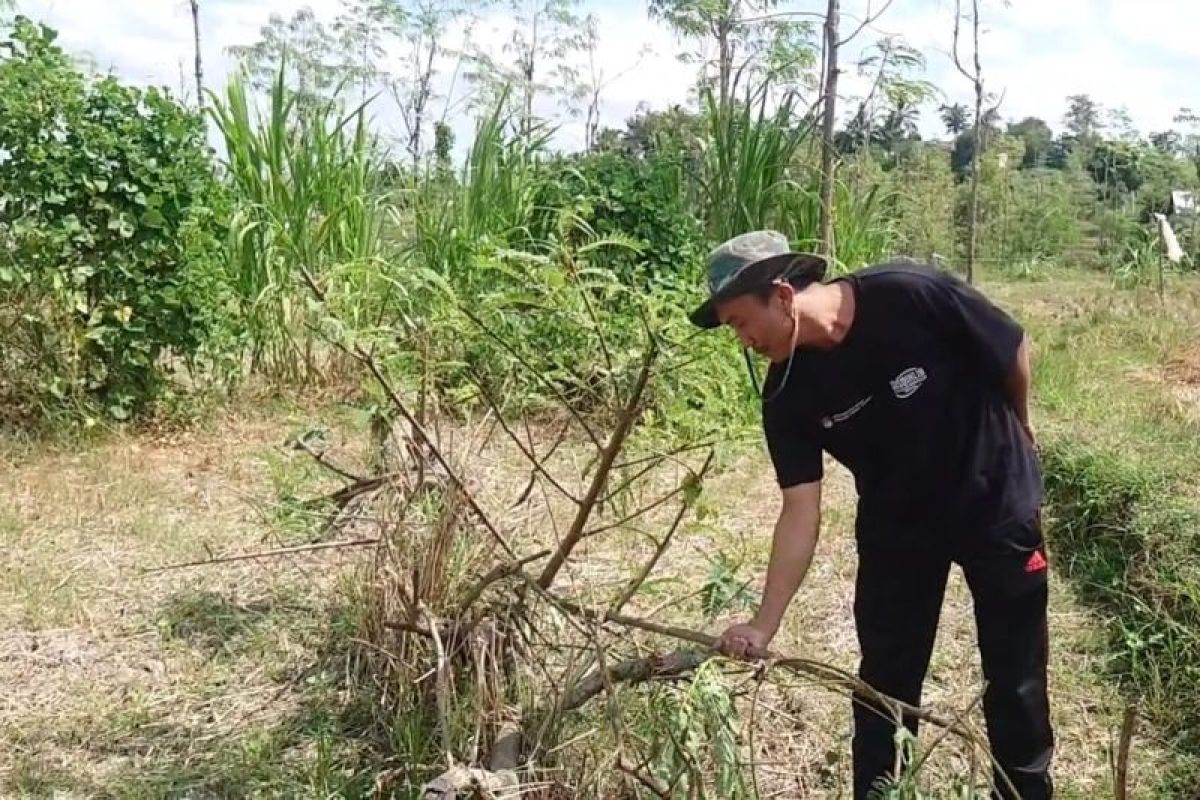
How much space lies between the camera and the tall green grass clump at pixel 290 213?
5953mm

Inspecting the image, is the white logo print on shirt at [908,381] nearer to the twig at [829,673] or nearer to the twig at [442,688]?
the twig at [829,673]

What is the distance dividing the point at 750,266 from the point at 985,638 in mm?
954

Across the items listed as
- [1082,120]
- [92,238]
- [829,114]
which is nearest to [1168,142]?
[1082,120]

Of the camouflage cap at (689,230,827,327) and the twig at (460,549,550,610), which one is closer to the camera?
the camouflage cap at (689,230,827,327)

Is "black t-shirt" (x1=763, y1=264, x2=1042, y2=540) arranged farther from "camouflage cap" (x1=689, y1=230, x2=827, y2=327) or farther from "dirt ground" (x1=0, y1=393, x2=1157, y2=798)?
"dirt ground" (x1=0, y1=393, x2=1157, y2=798)

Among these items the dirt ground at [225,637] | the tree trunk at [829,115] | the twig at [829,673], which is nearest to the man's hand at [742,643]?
the twig at [829,673]

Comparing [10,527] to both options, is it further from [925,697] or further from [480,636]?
[925,697]

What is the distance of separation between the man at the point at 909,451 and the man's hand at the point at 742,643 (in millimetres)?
27

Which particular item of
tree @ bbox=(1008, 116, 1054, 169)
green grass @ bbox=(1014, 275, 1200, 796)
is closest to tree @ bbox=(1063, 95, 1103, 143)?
tree @ bbox=(1008, 116, 1054, 169)

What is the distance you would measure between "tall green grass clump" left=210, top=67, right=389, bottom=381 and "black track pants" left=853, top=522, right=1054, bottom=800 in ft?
12.4

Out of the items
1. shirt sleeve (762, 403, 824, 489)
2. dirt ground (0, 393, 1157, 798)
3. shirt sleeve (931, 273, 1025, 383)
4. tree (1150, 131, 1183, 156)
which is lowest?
dirt ground (0, 393, 1157, 798)

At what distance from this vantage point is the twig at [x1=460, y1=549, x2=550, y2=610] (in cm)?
249

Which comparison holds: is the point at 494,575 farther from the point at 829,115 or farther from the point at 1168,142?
the point at 1168,142

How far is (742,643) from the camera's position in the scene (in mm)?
1975
